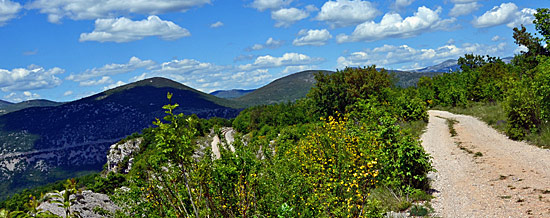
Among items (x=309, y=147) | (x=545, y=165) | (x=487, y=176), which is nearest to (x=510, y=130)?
(x=545, y=165)

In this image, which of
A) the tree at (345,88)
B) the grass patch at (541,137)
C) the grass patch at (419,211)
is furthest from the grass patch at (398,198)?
the tree at (345,88)

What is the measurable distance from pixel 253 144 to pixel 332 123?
666cm

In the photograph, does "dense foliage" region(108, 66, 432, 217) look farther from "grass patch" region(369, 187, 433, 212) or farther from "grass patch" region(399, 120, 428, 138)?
"grass patch" region(399, 120, 428, 138)

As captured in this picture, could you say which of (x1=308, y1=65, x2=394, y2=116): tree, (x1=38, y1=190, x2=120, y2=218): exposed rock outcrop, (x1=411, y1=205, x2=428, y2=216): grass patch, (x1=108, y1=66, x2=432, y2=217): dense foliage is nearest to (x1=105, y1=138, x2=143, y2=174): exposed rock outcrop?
(x1=308, y1=65, x2=394, y2=116): tree

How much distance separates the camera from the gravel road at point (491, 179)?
9984 millimetres

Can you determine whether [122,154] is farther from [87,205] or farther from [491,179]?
[491,179]

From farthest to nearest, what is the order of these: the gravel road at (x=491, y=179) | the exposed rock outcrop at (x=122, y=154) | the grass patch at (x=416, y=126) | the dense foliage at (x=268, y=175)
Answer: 1. the exposed rock outcrop at (x=122, y=154)
2. the grass patch at (x=416, y=126)
3. the gravel road at (x=491, y=179)
4. the dense foliage at (x=268, y=175)

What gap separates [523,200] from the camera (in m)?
10.2

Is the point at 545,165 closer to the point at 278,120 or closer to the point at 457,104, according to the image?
the point at 457,104

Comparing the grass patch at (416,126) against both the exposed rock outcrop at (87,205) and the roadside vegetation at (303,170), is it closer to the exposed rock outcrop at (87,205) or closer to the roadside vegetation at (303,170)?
the roadside vegetation at (303,170)

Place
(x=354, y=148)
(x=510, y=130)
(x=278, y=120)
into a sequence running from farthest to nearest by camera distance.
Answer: (x=278, y=120), (x=510, y=130), (x=354, y=148)

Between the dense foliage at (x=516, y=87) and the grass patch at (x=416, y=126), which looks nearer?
the dense foliage at (x=516, y=87)

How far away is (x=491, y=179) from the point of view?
12.8 meters

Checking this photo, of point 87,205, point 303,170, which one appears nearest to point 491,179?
point 303,170
